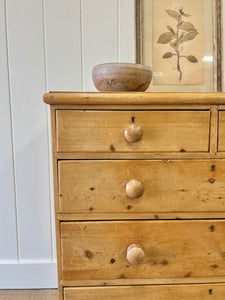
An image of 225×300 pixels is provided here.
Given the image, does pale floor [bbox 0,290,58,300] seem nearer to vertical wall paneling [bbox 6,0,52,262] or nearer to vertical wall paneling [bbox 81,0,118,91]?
vertical wall paneling [bbox 6,0,52,262]

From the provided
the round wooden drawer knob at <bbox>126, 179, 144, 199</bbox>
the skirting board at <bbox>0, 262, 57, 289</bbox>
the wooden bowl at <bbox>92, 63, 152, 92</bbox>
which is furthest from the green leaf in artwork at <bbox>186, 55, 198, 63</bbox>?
the skirting board at <bbox>0, 262, 57, 289</bbox>

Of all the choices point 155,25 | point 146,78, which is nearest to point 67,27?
point 155,25

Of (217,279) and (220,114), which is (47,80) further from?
(217,279)

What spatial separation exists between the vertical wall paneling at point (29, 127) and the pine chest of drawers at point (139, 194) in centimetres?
49

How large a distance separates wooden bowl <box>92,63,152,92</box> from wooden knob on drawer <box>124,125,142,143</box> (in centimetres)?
16

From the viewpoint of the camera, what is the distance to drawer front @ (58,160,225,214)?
2.10 ft

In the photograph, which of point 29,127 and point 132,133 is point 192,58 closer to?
point 132,133

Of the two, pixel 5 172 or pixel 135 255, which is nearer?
pixel 135 255

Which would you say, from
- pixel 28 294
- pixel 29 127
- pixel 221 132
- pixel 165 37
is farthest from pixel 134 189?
pixel 28 294

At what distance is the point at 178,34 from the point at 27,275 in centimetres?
144

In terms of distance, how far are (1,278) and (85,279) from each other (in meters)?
0.72

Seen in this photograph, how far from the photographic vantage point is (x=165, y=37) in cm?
103

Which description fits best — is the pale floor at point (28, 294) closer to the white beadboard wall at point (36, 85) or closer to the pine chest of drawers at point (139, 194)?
the white beadboard wall at point (36, 85)

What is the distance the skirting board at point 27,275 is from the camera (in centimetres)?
111
